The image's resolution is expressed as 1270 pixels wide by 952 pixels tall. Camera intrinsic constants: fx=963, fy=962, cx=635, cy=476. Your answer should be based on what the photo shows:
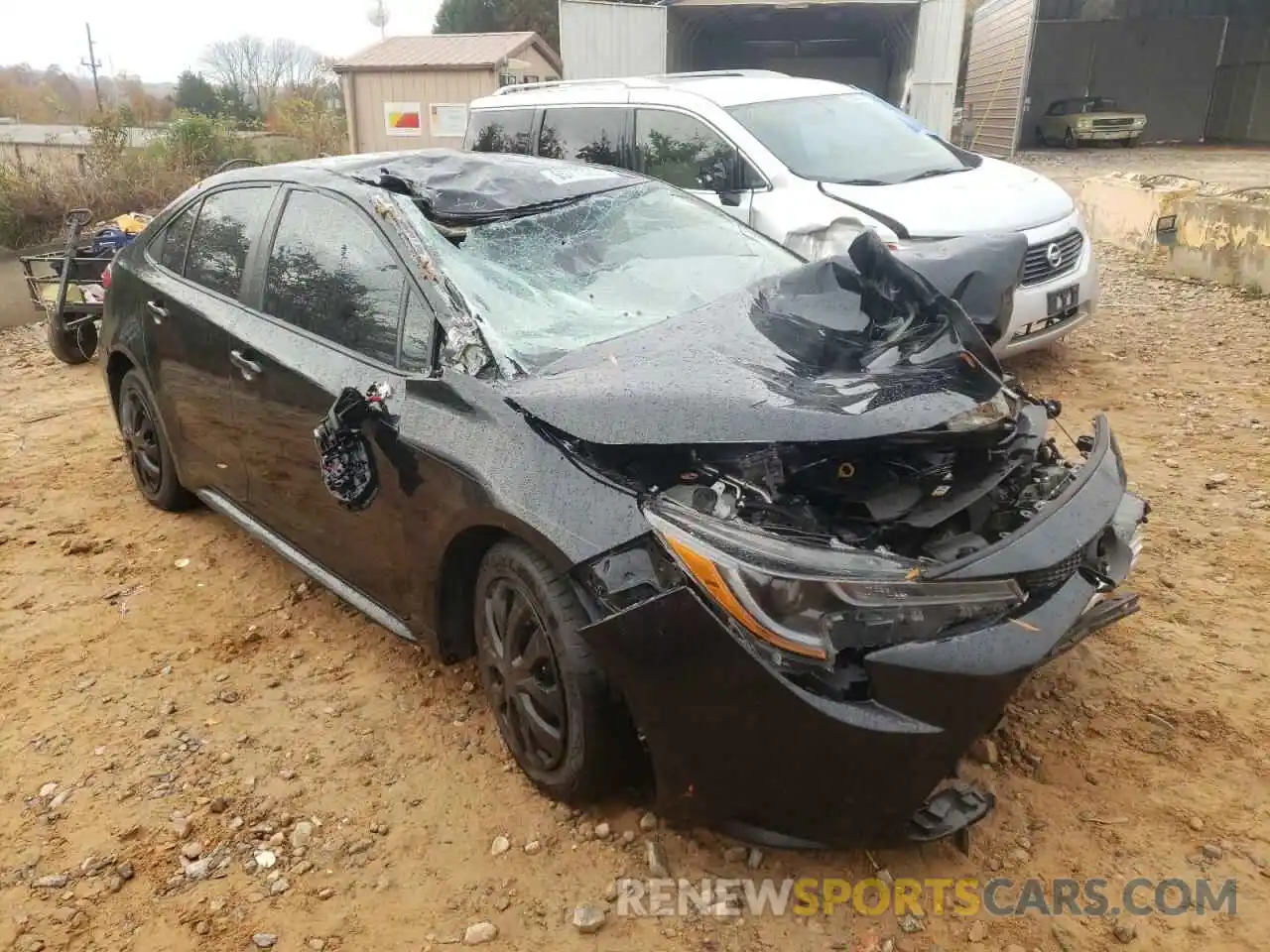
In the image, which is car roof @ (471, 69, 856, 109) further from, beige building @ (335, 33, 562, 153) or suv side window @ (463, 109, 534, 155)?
beige building @ (335, 33, 562, 153)

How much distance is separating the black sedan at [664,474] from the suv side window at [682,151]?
9.14 ft

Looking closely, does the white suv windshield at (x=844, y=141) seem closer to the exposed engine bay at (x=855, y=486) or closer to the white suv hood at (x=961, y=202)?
the white suv hood at (x=961, y=202)

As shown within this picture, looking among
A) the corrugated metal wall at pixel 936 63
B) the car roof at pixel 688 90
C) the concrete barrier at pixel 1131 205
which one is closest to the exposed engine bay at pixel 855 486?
the car roof at pixel 688 90

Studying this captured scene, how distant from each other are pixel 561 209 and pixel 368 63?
13.2 metres

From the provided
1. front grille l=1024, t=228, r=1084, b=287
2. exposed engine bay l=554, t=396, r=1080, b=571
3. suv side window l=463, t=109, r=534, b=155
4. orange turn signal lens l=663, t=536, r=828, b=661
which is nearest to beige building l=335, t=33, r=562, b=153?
suv side window l=463, t=109, r=534, b=155

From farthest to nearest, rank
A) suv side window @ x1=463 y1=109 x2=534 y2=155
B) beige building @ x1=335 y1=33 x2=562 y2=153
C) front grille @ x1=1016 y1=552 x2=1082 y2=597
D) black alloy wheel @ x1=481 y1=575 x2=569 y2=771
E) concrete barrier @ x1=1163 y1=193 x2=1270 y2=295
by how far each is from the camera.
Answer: beige building @ x1=335 y1=33 x2=562 y2=153 < suv side window @ x1=463 y1=109 x2=534 y2=155 < concrete barrier @ x1=1163 y1=193 x2=1270 y2=295 < black alloy wheel @ x1=481 y1=575 x2=569 y2=771 < front grille @ x1=1016 y1=552 x2=1082 y2=597

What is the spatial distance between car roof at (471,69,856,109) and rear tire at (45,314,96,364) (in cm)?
359

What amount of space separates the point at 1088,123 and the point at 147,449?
25659 millimetres

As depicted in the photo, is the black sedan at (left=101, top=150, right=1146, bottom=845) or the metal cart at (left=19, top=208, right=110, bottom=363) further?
the metal cart at (left=19, top=208, right=110, bottom=363)

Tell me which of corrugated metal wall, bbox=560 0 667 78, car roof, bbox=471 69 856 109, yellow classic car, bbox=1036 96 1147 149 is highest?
corrugated metal wall, bbox=560 0 667 78

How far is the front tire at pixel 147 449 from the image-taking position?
436 centimetres

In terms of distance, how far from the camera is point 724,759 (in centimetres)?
210

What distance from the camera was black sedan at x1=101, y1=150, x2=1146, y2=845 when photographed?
79.7 inches

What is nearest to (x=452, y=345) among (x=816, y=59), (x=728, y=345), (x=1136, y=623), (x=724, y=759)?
(x=728, y=345)
